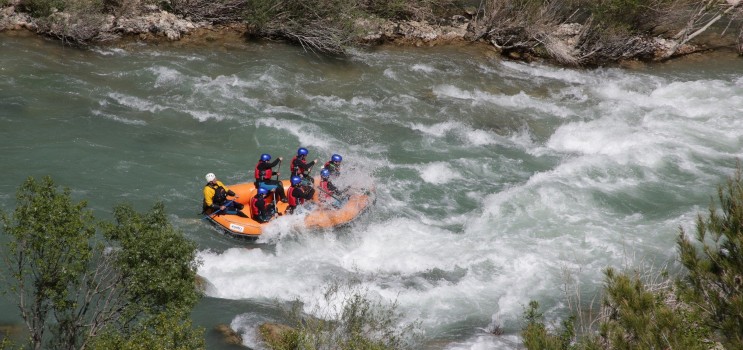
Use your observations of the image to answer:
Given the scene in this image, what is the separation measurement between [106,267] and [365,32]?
1436cm

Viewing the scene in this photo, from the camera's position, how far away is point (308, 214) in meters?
12.8

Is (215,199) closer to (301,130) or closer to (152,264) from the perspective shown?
(301,130)

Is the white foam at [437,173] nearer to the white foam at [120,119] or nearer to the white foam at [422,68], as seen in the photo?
the white foam at [422,68]

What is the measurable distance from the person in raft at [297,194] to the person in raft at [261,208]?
1.07 ft

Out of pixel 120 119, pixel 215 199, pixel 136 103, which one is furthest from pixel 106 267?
pixel 136 103

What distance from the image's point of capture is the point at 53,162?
1353 centimetres

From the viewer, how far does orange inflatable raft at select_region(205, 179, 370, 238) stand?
12.4 meters

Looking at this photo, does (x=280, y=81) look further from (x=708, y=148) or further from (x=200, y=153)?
(x=708, y=148)

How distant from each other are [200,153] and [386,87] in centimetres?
590

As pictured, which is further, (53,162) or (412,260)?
(53,162)

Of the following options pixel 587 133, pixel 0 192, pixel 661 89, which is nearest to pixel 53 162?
pixel 0 192

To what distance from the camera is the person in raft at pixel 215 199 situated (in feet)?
40.6

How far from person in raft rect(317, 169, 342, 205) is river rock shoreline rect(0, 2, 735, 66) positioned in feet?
27.9

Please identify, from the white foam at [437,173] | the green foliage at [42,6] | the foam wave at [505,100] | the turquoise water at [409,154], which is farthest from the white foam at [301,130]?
the green foliage at [42,6]
